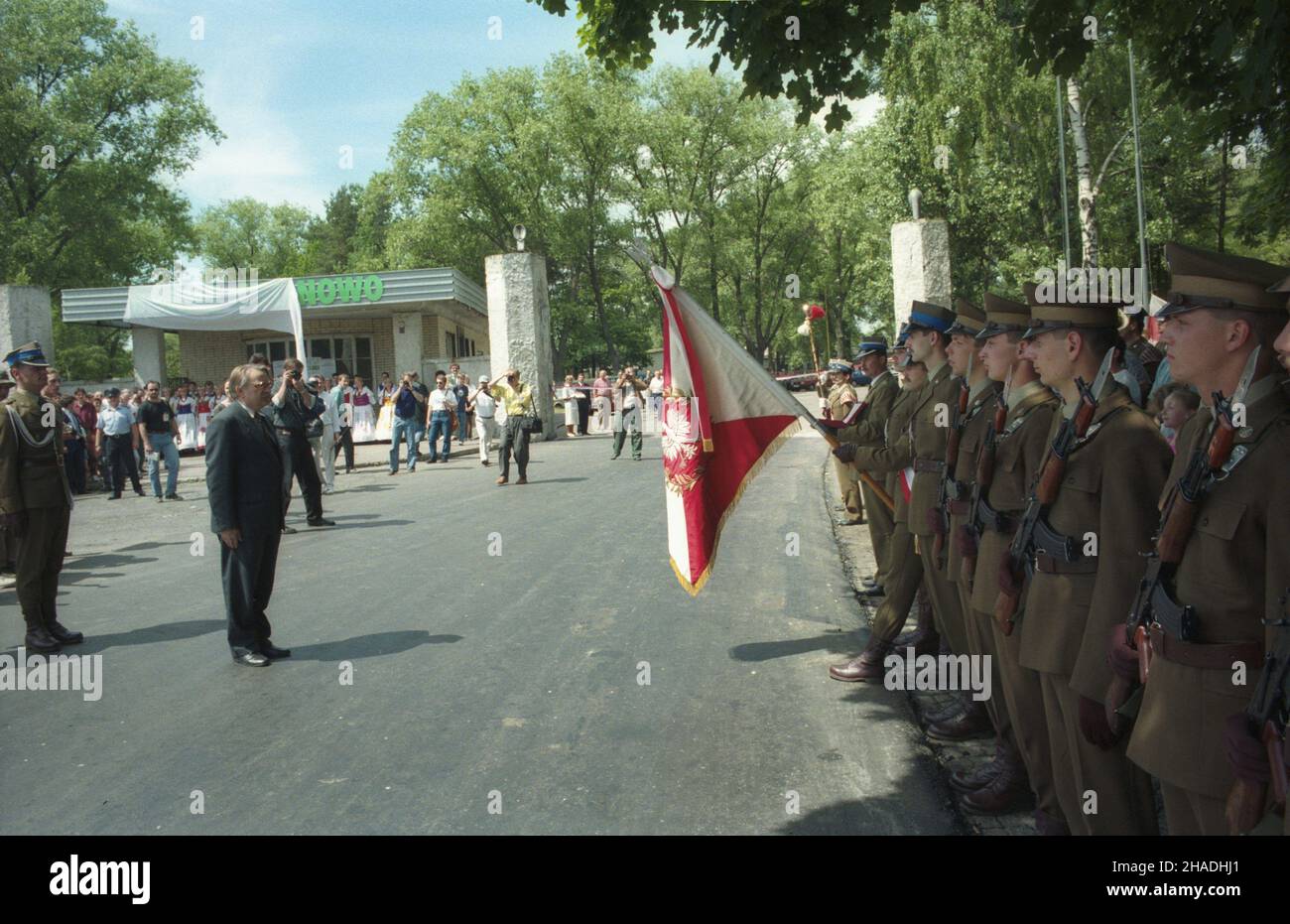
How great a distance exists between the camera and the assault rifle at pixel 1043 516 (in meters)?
3.48

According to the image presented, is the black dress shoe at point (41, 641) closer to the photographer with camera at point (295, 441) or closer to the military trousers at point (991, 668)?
the photographer with camera at point (295, 441)

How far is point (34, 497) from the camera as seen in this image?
24.1 feet

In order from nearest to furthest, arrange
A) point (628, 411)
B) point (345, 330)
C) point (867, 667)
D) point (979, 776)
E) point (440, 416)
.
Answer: point (979, 776) < point (867, 667) < point (628, 411) < point (440, 416) < point (345, 330)

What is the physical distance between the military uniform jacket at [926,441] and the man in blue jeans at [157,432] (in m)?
14.5

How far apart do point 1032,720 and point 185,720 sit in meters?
4.38

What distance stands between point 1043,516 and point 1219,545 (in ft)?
3.44

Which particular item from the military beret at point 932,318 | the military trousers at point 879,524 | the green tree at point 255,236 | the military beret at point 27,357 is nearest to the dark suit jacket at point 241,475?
the military beret at point 27,357

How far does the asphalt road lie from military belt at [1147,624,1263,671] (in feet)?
5.34

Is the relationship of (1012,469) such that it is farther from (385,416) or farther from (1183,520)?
(385,416)

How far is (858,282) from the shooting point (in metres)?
61.1

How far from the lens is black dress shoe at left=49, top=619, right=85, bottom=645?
732 centimetres

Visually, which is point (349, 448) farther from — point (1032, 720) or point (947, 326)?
point (1032, 720)

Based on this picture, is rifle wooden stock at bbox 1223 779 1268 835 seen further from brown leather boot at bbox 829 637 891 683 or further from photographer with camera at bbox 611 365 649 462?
photographer with camera at bbox 611 365 649 462

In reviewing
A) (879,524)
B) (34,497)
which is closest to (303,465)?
(34,497)
